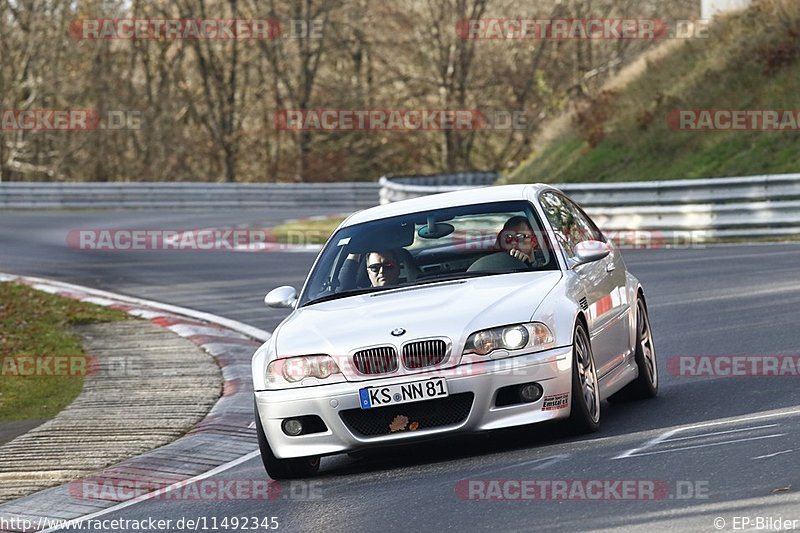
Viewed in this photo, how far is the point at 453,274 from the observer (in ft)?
29.3

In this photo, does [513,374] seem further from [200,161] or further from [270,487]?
[200,161]

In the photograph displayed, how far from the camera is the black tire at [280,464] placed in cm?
815

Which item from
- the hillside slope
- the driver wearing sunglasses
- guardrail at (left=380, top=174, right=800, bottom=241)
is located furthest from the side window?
the hillside slope

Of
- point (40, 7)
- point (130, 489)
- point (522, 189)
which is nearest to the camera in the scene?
point (130, 489)

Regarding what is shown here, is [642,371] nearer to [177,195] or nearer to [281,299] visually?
[281,299]

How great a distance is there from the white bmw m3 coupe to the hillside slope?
17.4 m

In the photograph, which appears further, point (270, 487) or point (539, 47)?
point (539, 47)

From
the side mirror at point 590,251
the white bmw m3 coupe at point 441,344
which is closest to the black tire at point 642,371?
the white bmw m3 coupe at point 441,344

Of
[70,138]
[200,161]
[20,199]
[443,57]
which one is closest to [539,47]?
[443,57]

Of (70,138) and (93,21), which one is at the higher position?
(93,21)

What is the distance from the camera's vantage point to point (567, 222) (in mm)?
9594

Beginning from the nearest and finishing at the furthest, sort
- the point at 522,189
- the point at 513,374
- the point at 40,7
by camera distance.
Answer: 1. the point at 513,374
2. the point at 522,189
3. the point at 40,7

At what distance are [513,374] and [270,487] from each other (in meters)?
1.50

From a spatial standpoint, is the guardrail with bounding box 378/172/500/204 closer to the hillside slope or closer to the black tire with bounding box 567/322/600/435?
the hillside slope
